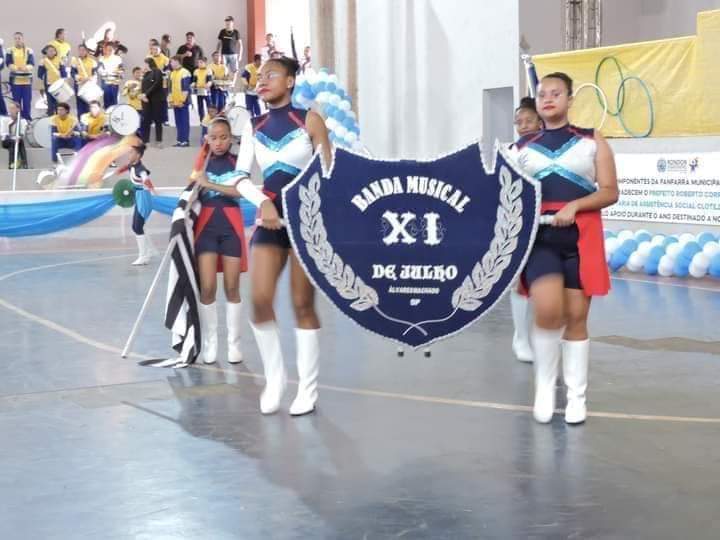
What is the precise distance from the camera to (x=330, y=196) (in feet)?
19.9

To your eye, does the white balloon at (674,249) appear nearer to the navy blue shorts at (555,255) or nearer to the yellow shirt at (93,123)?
the navy blue shorts at (555,255)

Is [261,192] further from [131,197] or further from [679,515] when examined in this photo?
[131,197]

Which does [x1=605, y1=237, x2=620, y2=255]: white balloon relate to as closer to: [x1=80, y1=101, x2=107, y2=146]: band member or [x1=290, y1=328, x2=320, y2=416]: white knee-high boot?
[x1=290, y1=328, x2=320, y2=416]: white knee-high boot

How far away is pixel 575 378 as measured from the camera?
6.13m

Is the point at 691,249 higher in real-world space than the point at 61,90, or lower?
lower

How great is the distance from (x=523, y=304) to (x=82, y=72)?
65.7 ft

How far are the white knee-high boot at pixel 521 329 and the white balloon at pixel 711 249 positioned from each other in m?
5.10

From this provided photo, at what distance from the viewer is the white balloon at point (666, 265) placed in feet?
42.3

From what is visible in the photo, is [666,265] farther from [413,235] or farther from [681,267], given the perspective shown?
[413,235]

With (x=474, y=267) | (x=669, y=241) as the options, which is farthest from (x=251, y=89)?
(x=474, y=267)

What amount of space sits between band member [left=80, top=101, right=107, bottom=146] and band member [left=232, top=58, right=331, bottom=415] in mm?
19064

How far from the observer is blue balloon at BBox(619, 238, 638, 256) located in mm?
13602

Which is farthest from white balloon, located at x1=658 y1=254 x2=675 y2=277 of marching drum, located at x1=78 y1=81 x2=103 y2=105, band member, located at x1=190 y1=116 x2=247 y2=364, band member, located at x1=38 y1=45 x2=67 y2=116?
band member, located at x1=38 y1=45 x2=67 y2=116

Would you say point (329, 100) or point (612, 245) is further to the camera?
point (329, 100)
